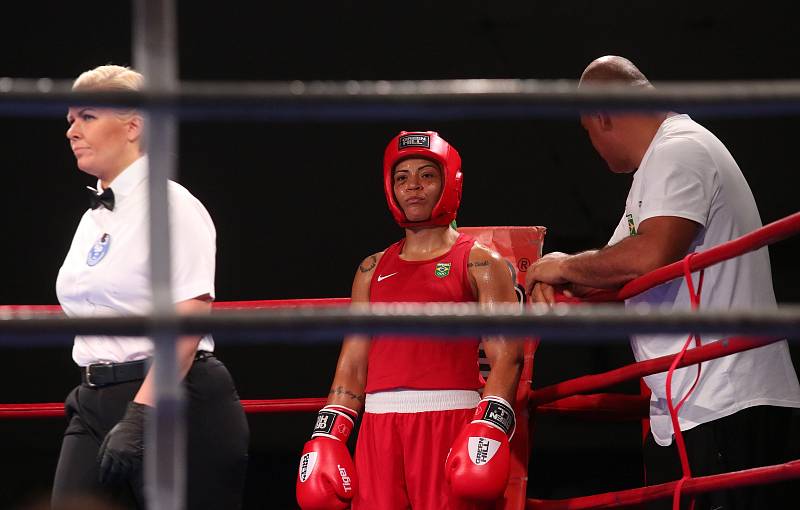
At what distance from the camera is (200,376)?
1618 mm

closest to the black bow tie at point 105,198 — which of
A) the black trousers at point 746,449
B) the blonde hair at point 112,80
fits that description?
the blonde hair at point 112,80

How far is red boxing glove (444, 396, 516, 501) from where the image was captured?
1858 millimetres

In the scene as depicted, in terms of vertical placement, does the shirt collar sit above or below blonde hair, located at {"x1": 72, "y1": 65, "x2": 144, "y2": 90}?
below

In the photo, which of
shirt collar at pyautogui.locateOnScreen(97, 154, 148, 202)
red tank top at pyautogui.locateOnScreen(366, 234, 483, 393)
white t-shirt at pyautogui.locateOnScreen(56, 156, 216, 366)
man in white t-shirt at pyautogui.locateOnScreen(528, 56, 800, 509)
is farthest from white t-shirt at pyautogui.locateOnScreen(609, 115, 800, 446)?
shirt collar at pyautogui.locateOnScreen(97, 154, 148, 202)

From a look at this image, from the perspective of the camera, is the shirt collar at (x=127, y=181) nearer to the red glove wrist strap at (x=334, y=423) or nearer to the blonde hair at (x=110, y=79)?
the blonde hair at (x=110, y=79)

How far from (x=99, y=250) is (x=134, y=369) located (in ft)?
0.64

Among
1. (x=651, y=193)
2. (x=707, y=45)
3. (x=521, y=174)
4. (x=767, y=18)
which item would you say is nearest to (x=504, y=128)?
(x=521, y=174)

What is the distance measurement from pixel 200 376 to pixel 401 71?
1.57 metres

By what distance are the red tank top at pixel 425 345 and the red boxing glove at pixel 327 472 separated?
138mm

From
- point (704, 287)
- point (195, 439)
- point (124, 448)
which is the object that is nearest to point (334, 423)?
point (195, 439)

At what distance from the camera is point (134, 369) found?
62.6 inches

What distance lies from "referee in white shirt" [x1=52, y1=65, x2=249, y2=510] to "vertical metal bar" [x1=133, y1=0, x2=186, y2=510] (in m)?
0.93

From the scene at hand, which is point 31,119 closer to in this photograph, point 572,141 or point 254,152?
point 254,152

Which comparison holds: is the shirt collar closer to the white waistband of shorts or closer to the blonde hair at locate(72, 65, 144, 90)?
the blonde hair at locate(72, 65, 144, 90)
